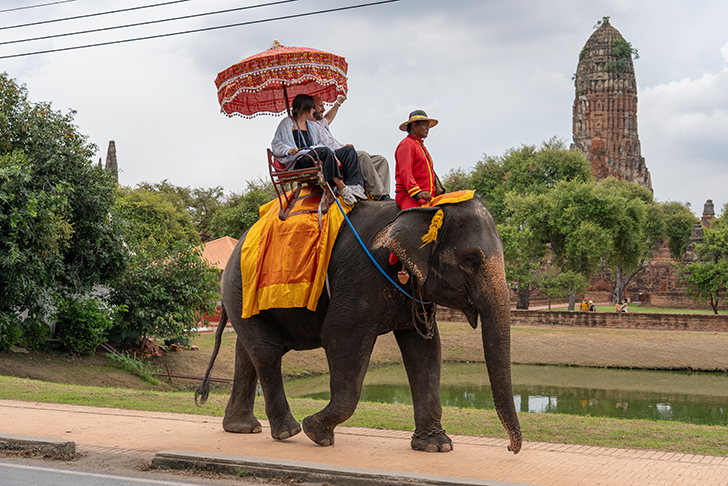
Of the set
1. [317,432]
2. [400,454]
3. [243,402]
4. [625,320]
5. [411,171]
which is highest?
[411,171]

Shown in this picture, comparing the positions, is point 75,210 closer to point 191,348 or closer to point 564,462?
point 191,348

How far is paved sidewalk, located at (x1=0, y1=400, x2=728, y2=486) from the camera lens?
5676 millimetres

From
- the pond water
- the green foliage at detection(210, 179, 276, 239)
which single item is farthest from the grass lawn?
the green foliage at detection(210, 179, 276, 239)

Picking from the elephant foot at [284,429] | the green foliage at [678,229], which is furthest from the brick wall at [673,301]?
the elephant foot at [284,429]

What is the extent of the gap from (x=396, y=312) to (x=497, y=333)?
1.04 metres

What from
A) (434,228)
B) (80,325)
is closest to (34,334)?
(80,325)

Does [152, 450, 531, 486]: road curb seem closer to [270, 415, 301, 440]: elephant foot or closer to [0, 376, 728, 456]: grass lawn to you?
[270, 415, 301, 440]: elephant foot

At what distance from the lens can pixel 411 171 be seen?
253 inches

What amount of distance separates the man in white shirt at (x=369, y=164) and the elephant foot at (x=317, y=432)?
7.51 ft

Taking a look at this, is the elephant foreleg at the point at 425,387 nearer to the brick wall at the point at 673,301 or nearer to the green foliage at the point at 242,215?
the green foliage at the point at 242,215

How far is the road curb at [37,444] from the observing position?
21.9 ft

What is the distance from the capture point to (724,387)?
23156 millimetres

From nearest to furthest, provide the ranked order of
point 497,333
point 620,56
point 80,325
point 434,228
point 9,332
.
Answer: point 497,333, point 434,228, point 9,332, point 80,325, point 620,56

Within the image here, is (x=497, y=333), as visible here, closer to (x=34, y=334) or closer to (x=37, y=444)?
(x=37, y=444)
